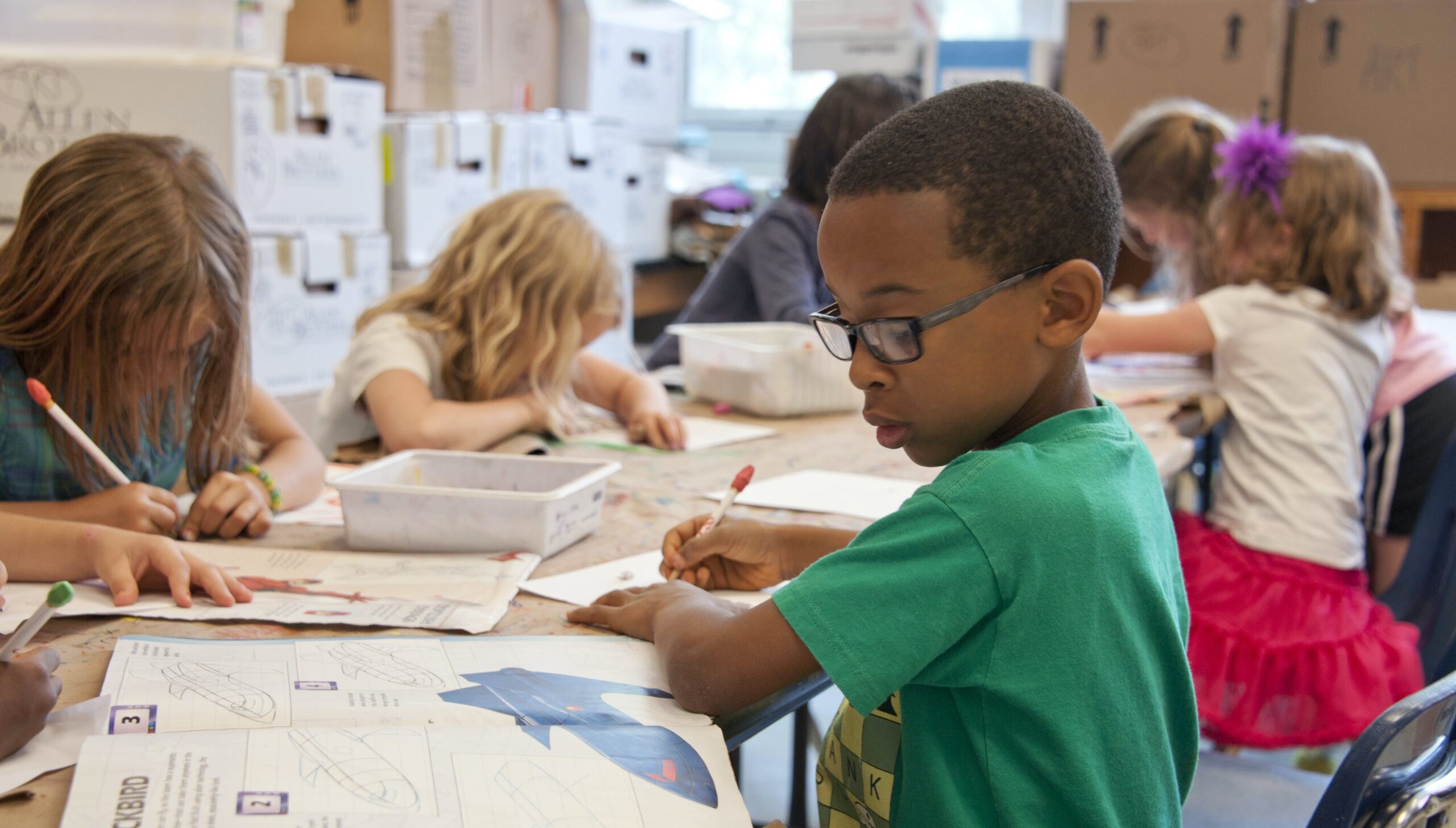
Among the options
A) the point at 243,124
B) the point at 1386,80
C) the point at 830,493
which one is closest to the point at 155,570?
the point at 830,493

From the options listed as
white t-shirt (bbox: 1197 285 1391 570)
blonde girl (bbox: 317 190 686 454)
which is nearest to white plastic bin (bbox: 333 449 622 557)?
blonde girl (bbox: 317 190 686 454)

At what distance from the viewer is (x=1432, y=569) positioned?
65.4 inches

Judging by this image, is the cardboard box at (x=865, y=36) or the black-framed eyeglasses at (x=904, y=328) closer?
the black-framed eyeglasses at (x=904, y=328)

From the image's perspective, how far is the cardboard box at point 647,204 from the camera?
12.0ft

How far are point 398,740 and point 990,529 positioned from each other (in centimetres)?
36

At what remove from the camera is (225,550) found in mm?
1077

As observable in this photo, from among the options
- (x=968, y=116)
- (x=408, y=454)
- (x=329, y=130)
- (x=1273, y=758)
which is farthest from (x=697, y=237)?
(x=968, y=116)

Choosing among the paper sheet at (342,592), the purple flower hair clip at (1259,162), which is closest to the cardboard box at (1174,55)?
the purple flower hair clip at (1259,162)

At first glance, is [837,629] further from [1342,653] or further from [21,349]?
[1342,653]

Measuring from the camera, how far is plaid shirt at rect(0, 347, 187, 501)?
1120mm

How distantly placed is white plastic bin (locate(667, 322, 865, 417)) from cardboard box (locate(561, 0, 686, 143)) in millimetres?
1782

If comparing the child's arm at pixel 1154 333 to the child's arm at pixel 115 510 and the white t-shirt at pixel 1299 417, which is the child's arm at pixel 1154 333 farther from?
the child's arm at pixel 115 510

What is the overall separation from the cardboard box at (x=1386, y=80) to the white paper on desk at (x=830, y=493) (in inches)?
101

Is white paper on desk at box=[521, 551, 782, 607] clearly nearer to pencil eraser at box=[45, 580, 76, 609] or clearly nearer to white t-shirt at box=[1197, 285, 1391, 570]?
pencil eraser at box=[45, 580, 76, 609]
